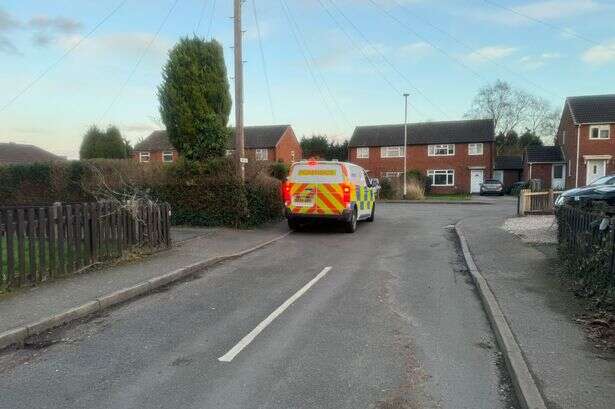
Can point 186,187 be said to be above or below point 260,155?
below

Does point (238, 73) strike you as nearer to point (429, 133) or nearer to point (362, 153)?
point (362, 153)

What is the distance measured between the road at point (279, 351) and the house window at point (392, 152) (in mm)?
38629

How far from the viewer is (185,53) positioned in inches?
565

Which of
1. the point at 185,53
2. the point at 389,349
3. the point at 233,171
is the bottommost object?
the point at 389,349

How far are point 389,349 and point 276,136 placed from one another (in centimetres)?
4650

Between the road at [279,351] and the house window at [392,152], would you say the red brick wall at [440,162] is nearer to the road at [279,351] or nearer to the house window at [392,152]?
the house window at [392,152]

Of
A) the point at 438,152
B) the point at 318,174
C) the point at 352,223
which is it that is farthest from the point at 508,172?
the point at 318,174

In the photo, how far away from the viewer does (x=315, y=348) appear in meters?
4.77

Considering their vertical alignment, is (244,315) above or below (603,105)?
below

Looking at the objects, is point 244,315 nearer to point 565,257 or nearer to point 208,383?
point 208,383

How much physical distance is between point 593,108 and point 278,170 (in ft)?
101

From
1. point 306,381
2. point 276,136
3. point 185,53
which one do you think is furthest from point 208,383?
point 276,136

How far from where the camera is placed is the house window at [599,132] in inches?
1421

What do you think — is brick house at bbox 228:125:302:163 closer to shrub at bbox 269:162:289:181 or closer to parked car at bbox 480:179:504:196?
parked car at bbox 480:179:504:196
